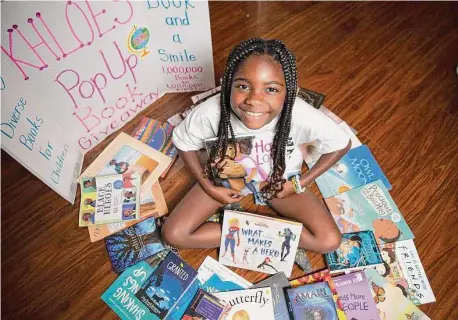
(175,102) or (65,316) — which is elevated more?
(175,102)

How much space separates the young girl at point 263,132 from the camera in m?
0.82

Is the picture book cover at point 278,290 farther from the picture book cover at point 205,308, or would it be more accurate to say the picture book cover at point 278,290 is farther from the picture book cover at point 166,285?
the picture book cover at point 166,285

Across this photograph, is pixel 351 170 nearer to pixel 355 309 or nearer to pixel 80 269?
pixel 355 309

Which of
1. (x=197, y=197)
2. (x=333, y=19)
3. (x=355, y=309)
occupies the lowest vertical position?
(x=355, y=309)

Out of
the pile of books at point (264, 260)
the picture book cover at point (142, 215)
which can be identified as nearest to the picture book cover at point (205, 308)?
the pile of books at point (264, 260)

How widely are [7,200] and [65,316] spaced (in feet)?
1.71

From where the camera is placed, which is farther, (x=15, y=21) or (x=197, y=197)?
(x=197, y=197)

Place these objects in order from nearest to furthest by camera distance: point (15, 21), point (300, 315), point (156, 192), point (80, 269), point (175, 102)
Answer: point (15, 21), point (300, 315), point (80, 269), point (156, 192), point (175, 102)

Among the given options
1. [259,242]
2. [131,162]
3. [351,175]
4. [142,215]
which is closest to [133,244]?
[142,215]

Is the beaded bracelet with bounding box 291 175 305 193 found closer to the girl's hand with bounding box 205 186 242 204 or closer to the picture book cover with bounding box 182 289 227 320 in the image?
the girl's hand with bounding box 205 186 242 204

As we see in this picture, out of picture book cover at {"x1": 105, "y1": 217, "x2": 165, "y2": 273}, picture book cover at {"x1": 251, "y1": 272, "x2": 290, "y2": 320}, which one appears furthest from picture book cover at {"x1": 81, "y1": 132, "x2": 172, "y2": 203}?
picture book cover at {"x1": 251, "y1": 272, "x2": 290, "y2": 320}

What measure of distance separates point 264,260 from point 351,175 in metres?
0.48

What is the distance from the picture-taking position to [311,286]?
1175 millimetres

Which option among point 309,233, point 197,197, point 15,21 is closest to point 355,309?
point 309,233
